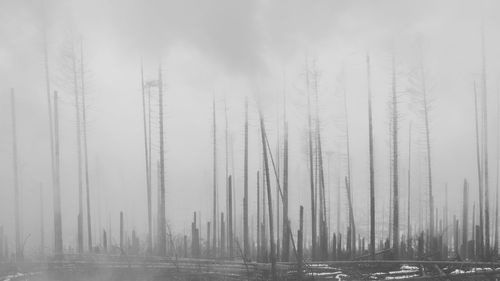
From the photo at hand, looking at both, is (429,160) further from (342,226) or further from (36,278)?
(342,226)

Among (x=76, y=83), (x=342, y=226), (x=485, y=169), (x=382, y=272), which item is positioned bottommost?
(x=342, y=226)

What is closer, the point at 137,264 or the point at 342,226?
the point at 137,264

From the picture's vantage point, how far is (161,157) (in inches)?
984

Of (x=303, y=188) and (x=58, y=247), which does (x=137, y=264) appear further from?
(x=303, y=188)

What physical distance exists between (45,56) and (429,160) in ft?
62.2

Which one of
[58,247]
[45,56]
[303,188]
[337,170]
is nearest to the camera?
[58,247]

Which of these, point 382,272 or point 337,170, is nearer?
point 382,272

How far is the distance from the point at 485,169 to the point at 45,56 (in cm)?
2130

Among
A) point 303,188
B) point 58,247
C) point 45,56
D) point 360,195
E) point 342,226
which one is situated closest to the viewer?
point 58,247

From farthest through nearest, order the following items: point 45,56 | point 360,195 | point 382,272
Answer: point 360,195 → point 45,56 → point 382,272

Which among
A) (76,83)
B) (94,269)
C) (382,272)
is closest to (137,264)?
(94,269)

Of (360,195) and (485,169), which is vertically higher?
(485,169)

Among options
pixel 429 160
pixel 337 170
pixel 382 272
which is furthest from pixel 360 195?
pixel 382 272

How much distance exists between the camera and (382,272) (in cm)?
1523
